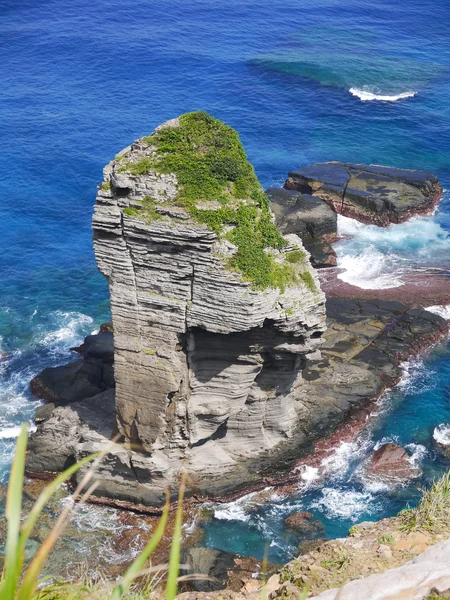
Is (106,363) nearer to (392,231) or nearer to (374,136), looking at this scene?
(392,231)

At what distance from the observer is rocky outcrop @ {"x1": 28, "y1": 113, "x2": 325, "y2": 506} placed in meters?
28.3

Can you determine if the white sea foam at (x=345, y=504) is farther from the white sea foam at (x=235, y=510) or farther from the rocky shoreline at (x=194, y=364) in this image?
the white sea foam at (x=235, y=510)

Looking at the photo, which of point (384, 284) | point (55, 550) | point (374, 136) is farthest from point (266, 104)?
point (55, 550)

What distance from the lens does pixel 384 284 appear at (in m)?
51.7

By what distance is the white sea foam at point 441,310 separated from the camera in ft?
157

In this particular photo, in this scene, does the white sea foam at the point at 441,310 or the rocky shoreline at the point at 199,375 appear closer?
the rocky shoreline at the point at 199,375

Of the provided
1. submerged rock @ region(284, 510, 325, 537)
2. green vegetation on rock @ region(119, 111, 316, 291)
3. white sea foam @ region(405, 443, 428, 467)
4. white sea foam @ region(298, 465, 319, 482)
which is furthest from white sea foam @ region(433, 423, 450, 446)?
green vegetation on rock @ region(119, 111, 316, 291)

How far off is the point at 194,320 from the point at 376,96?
6109cm

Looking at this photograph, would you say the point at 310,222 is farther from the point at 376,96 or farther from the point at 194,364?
the point at 376,96

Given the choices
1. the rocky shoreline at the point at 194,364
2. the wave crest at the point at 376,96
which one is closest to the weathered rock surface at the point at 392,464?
the rocky shoreline at the point at 194,364

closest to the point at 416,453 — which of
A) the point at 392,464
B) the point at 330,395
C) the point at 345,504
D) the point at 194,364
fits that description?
the point at 392,464

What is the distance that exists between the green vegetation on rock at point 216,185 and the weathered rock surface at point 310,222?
25.0 meters

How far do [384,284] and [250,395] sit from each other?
2085cm

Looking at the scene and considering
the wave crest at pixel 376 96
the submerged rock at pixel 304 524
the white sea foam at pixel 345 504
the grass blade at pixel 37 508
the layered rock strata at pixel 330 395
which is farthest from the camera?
the wave crest at pixel 376 96
